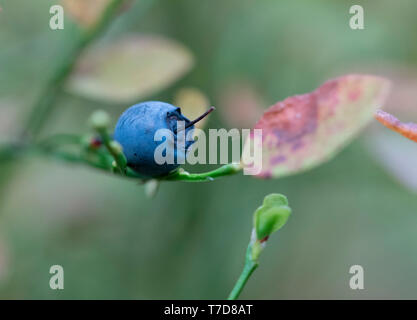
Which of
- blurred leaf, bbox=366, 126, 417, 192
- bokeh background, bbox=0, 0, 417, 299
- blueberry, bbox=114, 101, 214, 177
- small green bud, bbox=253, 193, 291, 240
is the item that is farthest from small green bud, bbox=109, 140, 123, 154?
bokeh background, bbox=0, 0, 417, 299

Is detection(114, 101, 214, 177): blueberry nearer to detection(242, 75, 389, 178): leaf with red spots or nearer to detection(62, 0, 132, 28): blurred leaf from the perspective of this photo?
detection(242, 75, 389, 178): leaf with red spots

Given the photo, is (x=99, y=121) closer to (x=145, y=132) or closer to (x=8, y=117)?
(x=145, y=132)

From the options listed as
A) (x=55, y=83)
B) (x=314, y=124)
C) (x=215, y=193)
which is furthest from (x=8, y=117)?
(x=314, y=124)

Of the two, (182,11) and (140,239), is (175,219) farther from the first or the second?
(182,11)

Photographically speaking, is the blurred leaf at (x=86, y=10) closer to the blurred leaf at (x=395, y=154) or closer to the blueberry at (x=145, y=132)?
the blueberry at (x=145, y=132)

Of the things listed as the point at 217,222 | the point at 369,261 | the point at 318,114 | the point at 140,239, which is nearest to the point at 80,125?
the point at 140,239
